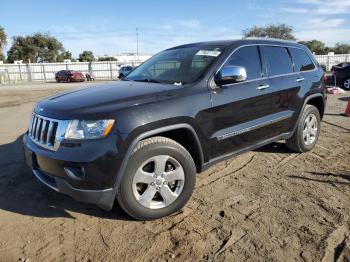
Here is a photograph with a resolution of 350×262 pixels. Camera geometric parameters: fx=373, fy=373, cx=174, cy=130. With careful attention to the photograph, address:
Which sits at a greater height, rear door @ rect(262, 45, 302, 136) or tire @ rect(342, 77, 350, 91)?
rear door @ rect(262, 45, 302, 136)

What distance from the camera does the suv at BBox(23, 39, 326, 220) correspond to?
11.2 feet

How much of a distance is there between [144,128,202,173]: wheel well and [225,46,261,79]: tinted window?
3.84ft

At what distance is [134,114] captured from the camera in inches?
139

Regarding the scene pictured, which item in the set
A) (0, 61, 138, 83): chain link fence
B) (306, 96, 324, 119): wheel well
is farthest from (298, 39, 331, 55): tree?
(306, 96, 324, 119): wheel well

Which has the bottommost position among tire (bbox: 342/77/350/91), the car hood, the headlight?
tire (bbox: 342/77/350/91)

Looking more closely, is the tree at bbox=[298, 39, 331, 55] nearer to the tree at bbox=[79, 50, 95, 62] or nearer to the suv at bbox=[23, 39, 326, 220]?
the tree at bbox=[79, 50, 95, 62]

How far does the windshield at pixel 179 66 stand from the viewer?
14.5 ft

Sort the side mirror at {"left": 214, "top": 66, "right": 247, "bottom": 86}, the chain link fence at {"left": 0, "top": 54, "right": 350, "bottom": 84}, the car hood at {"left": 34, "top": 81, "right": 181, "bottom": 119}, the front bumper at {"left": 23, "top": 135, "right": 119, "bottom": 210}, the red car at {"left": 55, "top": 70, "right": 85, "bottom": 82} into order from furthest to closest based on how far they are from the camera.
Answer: the chain link fence at {"left": 0, "top": 54, "right": 350, "bottom": 84}, the red car at {"left": 55, "top": 70, "right": 85, "bottom": 82}, the side mirror at {"left": 214, "top": 66, "right": 247, "bottom": 86}, the car hood at {"left": 34, "top": 81, "right": 181, "bottom": 119}, the front bumper at {"left": 23, "top": 135, "right": 119, "bottom": 210}

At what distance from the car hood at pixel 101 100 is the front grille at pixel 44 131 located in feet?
0.21

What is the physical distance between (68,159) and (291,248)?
2.13 meters

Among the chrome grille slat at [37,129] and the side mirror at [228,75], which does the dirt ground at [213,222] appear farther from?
the side mirror at [228,75]

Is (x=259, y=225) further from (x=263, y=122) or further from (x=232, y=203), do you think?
(x=263, y=122)

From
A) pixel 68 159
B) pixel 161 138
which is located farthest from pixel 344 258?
pixel 68 159

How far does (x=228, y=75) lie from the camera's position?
4215 mm
